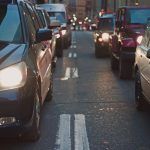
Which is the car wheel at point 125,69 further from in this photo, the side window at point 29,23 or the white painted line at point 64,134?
the side window at point 29,23

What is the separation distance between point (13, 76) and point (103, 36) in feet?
50.2

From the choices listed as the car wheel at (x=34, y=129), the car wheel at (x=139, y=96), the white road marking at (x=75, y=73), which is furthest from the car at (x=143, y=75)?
the white road marking at (x=75, y=73)

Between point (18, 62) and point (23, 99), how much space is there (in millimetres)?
449

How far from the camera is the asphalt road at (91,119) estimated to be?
23.3ft

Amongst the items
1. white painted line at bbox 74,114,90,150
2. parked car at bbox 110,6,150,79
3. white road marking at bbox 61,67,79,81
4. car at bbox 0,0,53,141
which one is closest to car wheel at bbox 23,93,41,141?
car at bbox 0,0,53,141

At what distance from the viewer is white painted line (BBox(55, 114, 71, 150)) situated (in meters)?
6.97

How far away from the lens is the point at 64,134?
25.1ft

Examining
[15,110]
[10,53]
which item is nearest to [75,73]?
[10,53]

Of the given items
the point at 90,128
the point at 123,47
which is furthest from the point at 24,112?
the point at 123,47

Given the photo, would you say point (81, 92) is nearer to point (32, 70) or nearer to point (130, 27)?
point (130, 27)

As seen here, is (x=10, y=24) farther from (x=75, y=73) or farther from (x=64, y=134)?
(x=75, y=73)

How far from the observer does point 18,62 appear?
6.62 metres

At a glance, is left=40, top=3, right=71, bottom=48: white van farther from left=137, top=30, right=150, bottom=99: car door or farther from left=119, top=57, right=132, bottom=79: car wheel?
left=137, top=30, right=150, bottom=99: car door

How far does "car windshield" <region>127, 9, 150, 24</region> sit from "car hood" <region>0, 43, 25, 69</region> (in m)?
7.64
